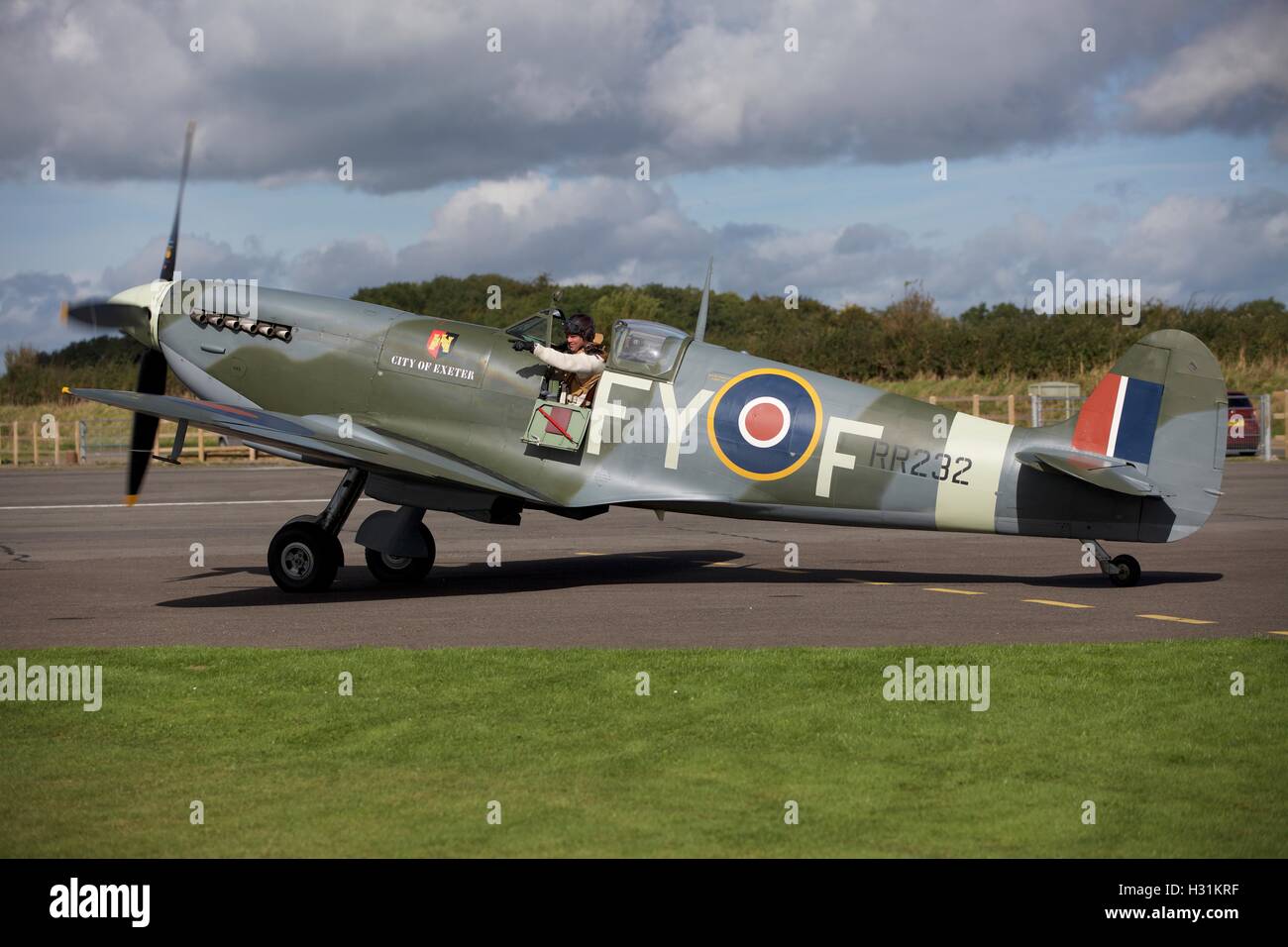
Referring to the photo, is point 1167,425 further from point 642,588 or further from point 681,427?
point 642,588

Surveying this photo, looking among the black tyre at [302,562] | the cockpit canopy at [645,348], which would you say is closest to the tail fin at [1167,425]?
the cockpit canopy at [645,348]

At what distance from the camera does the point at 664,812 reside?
592 cm

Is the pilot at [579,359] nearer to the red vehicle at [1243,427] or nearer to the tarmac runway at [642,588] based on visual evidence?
the tarmac runway at [642,588]

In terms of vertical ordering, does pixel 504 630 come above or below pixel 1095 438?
below

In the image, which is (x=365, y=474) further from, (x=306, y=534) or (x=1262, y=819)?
(x=1262, y=819)

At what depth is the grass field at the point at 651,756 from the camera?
5.60m

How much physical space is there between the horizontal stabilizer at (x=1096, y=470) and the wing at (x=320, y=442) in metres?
5.09

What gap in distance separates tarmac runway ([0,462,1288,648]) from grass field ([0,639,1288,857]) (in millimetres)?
1256

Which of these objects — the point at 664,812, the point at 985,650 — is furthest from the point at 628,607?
the point at 664,812

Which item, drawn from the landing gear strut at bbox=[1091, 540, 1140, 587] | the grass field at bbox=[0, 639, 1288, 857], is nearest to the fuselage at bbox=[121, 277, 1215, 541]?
the landing gear strut at bbox=[1091, 540, 1140, 587]

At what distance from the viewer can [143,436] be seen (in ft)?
47.4

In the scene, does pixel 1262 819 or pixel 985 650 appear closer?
pixel 1262 819
